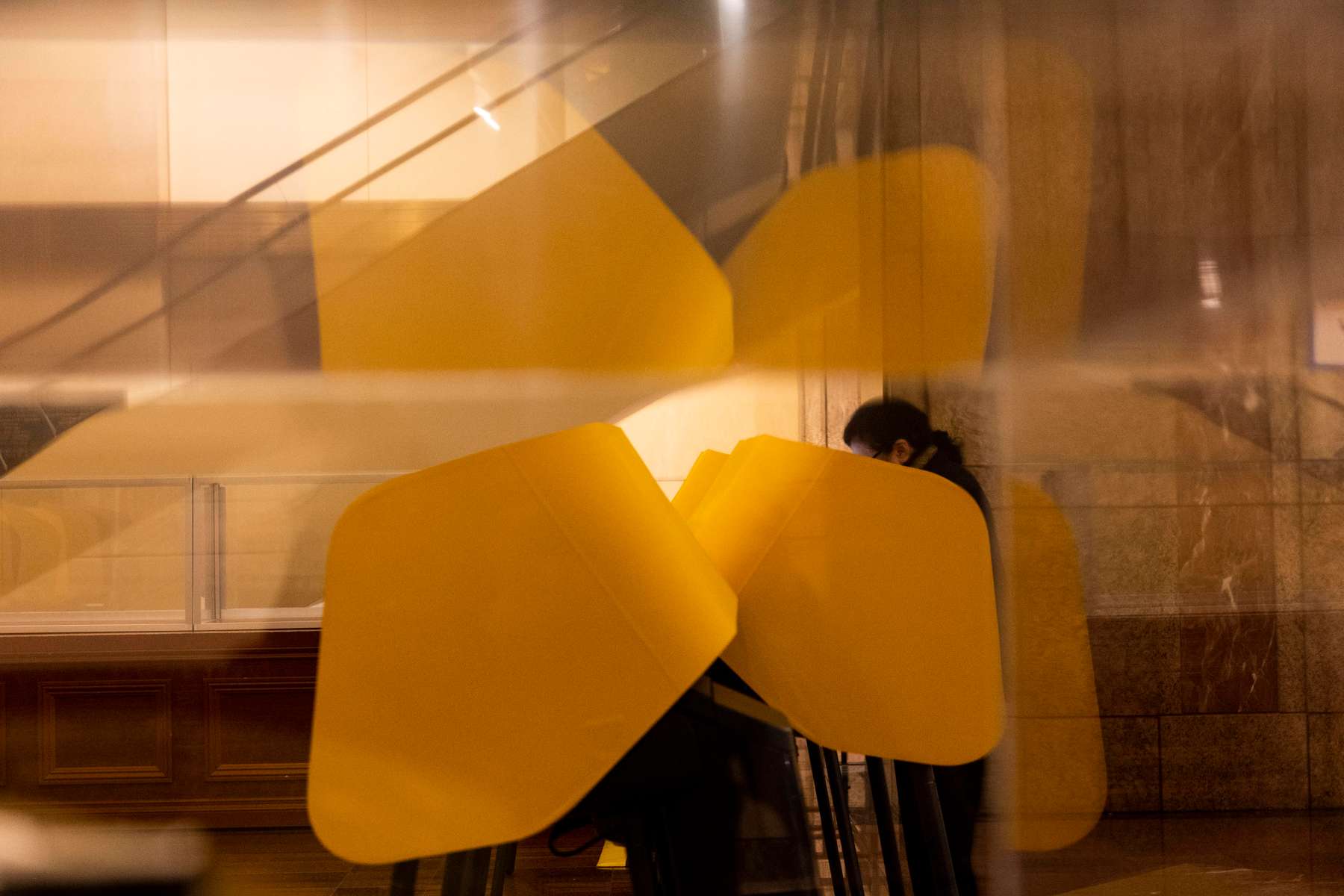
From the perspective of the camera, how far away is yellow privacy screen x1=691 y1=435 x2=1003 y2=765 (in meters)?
1.14

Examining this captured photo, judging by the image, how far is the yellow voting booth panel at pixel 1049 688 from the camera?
1.31 m

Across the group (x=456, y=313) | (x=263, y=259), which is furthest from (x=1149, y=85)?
(x=263, y=259)

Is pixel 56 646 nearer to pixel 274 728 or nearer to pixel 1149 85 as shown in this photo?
pixel 274 728

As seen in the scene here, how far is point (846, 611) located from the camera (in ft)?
3.87

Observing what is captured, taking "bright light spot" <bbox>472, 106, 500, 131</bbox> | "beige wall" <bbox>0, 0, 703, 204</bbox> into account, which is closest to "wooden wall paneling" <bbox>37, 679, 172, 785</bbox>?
"beige wall" <bbox>0, 0, 703, 204</bbox>

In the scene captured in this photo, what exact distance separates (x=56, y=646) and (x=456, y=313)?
0.56 m

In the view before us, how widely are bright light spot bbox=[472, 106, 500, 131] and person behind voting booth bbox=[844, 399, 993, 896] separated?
55 centimetres

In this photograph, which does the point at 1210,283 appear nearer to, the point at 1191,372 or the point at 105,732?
the point at 1191,372

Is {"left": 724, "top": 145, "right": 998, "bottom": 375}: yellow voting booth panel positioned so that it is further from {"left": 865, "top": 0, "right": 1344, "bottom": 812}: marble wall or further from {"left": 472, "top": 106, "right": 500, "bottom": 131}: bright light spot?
{"left": 472, "top": 106, "right": 500, "bottom": 131}: bright light spot

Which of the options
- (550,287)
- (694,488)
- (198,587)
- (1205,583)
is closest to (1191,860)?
(1205,583)

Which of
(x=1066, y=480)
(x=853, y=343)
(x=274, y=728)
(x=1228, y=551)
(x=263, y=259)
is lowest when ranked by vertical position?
(x=274, y=728)

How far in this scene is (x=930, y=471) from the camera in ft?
4.08

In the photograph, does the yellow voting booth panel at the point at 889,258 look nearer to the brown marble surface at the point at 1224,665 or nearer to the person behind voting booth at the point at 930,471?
the person behind voting booth at the point at 930,471

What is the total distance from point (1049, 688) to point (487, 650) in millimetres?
763
